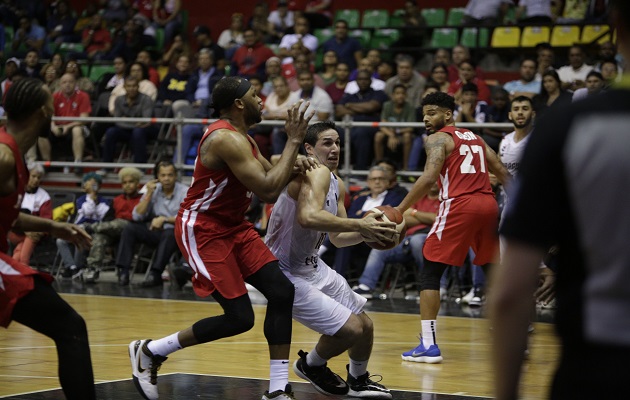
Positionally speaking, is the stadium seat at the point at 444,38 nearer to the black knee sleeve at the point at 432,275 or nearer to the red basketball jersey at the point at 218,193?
the black knee sleeve at the point at 432,275

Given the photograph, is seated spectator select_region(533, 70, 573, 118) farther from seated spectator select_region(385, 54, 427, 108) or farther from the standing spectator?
the standing spectator

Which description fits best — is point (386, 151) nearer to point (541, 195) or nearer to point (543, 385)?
point (543, 385)

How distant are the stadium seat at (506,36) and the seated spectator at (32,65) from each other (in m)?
8.07

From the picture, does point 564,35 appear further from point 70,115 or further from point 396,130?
point 70,115

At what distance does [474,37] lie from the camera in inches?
627

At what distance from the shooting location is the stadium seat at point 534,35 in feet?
49.7

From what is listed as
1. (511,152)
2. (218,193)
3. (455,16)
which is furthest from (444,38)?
(218,193)

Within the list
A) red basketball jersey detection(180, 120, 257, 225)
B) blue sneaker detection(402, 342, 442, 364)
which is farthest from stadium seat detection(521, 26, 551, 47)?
red basketball jersey detection(180, 120, 257, 225)

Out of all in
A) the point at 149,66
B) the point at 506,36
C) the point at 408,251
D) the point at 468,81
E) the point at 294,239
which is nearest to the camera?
the point at 294,239

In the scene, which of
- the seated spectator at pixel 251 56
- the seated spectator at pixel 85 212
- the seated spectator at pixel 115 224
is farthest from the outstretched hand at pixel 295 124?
the seated spectator at pixel 251 56

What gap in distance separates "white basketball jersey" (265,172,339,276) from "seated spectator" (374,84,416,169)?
6818 millimetres

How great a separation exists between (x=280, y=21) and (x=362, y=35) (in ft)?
5.46

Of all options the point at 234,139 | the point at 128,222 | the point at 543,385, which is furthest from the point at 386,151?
the point at 234,139

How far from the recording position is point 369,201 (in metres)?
11.9
